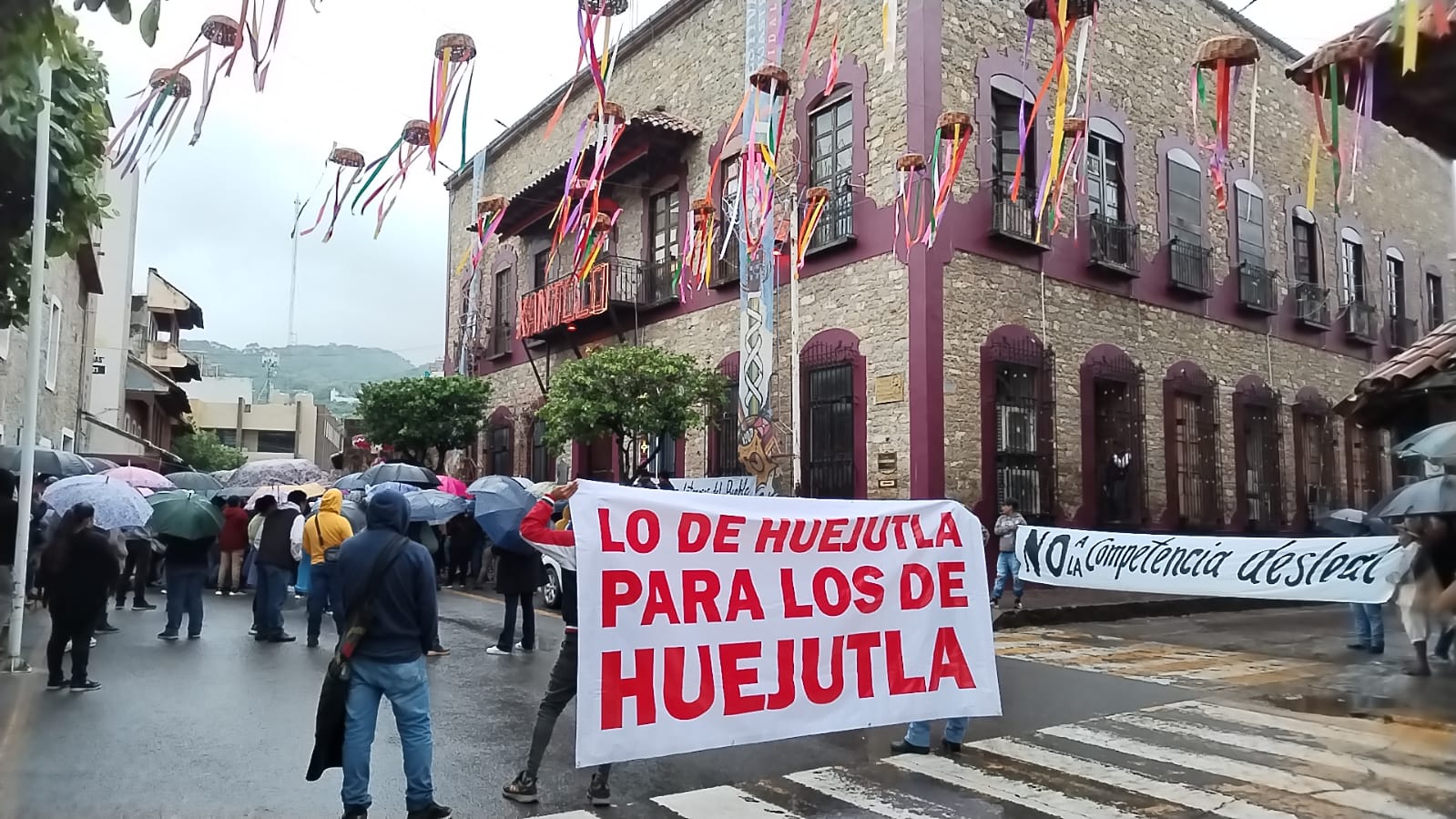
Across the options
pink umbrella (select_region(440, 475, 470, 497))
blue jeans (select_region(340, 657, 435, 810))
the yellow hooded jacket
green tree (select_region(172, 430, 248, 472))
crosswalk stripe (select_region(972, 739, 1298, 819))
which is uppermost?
green tree (select_region(172, 430, 248, 472))

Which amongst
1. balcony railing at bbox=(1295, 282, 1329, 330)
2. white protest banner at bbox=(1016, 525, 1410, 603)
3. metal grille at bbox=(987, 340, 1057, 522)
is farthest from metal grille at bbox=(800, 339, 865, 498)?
balcony railing at bbox=(1295, 282, 1329, 330)

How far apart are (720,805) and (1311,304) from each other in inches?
816

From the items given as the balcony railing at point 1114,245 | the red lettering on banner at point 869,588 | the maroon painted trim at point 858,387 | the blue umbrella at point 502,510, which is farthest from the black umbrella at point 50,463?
the balcony railing at point 1114,245

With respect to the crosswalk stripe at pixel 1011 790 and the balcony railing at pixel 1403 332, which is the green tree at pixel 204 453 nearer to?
the balcony railing at pixel 1403 332

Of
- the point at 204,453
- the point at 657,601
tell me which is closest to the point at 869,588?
the point at 657,601

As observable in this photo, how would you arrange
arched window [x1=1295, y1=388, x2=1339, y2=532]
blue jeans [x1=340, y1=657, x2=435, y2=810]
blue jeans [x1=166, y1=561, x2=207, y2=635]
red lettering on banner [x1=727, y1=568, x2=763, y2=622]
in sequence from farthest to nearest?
arched window [x1=1295, y1=388, x2=1339, y2=532]
blue jeans [x1=166, y1=561, x2=207, y2=635]
red lettering on banner [x1=727, y1=568, x2=763, y2=622]
blue jeans [x1=340, y1=657, x2=435, y2=810]

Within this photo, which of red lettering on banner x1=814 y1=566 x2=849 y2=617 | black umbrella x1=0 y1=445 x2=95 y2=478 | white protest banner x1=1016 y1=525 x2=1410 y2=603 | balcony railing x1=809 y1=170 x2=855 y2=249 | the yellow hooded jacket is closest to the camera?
red lettering on banner x1=814 y1=566 x2=849 y2=617

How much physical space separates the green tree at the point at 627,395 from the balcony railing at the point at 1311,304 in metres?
12.9

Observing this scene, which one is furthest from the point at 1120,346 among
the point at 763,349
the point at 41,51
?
the point at 41,51

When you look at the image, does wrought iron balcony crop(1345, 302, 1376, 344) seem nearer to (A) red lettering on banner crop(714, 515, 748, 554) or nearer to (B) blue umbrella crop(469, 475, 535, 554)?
(B) blue umbrella crop(469, 475, 535, 554)

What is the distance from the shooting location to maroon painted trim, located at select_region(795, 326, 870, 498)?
15555mm

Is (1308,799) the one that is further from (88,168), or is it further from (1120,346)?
(1120,346)

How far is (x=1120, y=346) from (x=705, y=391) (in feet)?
23.3

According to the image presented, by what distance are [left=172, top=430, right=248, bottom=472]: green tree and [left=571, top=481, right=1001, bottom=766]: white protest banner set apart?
170ft
